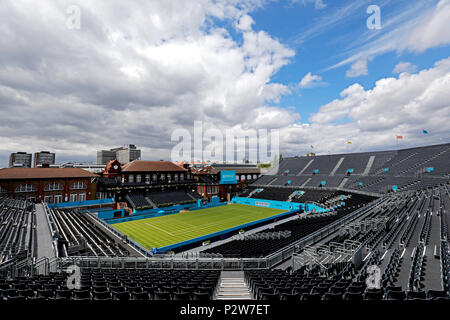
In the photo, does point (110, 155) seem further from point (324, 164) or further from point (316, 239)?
point (316, 239)

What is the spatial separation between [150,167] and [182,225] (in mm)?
24395

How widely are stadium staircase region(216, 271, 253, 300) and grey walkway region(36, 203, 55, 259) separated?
37.8 feet

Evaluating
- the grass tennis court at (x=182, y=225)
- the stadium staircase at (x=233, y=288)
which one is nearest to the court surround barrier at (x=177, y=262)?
the stadium staircase at (x=233, y=288)

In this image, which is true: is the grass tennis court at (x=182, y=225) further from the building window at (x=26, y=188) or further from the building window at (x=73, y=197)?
the building window at (x=26, y=188)

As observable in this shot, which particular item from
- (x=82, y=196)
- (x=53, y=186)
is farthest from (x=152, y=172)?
(x=53, y=186)

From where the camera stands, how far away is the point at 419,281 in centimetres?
881

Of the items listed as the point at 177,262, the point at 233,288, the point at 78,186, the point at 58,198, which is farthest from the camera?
the point at 78,186

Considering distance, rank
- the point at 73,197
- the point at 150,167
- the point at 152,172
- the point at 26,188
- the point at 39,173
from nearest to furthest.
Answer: the point at 26,188, the point at 39,173, the point at 73,197, the point at 152,172, the point at 150,167

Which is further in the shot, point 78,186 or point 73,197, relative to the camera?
point 78,186

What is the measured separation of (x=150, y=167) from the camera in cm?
5528

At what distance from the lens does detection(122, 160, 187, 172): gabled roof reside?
51809mm

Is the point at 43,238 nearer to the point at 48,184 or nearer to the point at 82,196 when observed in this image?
the point at 48,184

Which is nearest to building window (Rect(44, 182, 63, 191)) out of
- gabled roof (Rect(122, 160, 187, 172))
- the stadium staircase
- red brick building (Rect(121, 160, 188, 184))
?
red brick building (Rect(121, 160, 188, 184))
